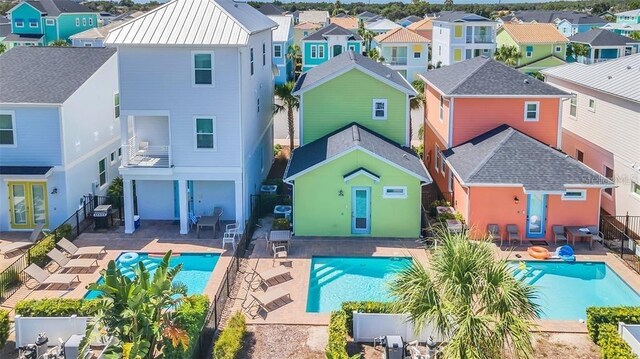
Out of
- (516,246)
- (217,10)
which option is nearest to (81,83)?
(217,10)

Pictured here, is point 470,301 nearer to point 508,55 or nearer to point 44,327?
point 44,327

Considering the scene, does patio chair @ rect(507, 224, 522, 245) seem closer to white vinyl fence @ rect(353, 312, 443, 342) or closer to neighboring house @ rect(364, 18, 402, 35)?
white vinyl fence @ rect(353, 312, 443, 342)

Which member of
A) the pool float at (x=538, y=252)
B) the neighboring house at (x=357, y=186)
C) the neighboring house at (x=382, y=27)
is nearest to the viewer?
the pool float at (x=538, y=252)

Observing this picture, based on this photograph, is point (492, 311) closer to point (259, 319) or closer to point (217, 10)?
point (259, 319)

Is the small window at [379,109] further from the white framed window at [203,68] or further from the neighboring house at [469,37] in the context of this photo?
the neighboring house at [469,37]

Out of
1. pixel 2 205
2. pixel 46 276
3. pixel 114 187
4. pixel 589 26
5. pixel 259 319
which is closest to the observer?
pixel 259 319

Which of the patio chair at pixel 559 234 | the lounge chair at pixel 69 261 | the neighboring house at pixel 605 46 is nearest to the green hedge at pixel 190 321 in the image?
the lounge chair at pixel 69 261
